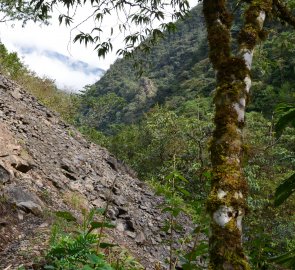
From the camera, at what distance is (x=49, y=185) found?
26.6ft

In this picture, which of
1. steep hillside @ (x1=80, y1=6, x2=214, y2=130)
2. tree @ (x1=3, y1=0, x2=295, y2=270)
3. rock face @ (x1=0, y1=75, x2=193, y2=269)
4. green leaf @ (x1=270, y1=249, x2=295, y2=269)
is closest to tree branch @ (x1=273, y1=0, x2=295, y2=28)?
tree @ (x1=3, y1=0, x2=295, y2=270)

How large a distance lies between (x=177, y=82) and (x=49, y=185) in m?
69.5

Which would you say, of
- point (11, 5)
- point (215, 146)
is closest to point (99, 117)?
point (11, 5)

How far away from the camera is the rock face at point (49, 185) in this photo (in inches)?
207

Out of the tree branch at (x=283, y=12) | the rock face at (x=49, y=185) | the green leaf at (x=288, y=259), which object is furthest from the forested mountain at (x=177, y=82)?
the rock face at (x=49, y=185)

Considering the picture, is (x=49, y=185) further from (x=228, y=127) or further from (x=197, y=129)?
(x=197, y=129)

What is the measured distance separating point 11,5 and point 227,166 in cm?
1563

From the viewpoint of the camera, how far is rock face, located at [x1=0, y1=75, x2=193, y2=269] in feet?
17.3

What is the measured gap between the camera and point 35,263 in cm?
378

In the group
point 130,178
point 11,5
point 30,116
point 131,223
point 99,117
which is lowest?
point 131,223

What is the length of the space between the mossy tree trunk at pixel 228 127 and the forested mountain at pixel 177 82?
3.41 feet


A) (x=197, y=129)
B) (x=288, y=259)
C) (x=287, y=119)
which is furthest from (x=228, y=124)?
(x=197, y=129)

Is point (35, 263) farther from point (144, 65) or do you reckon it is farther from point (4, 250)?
point (144, 65)

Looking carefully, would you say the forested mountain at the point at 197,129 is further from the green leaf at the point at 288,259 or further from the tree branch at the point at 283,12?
the green leaf at the point at 288,259
